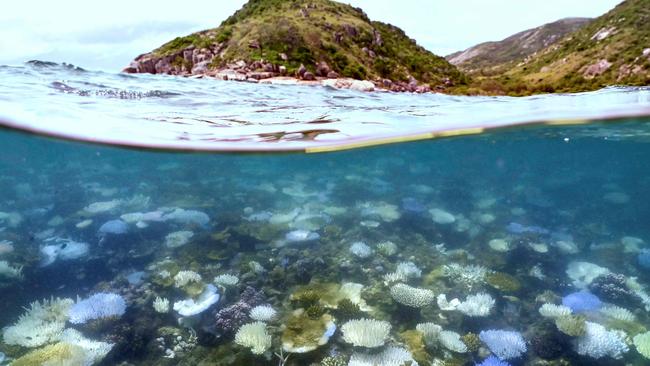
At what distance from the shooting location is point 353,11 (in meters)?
92.1

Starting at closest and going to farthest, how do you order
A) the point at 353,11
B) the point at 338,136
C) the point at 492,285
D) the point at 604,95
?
the point at 492,285, the point at 338,136, the point at 604,95, the point at 353,11

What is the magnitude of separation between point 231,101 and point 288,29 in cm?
5666

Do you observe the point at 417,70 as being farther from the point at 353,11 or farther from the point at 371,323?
the point at 371,323

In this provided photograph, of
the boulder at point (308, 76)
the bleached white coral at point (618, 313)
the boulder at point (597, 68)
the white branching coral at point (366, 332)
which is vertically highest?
the boulder at point (597, 68)

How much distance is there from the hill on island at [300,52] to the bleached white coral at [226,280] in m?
45.1

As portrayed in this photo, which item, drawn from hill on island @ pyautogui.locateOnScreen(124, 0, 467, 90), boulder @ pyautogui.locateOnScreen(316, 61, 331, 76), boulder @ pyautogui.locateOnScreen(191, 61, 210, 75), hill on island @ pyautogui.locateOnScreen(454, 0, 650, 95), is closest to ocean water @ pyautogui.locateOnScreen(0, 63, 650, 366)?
hill on island @ pyautogui.locateOnScreen(124, 0, 467, 90)

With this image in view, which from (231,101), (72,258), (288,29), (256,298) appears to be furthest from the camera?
(288,29)

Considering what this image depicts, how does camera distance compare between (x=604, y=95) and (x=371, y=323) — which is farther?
(x=604, y=95)

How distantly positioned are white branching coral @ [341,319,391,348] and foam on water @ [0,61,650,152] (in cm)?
531

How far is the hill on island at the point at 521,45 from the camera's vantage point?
510ft

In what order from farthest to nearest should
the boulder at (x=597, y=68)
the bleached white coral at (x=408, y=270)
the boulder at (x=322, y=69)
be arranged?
the boulder at (x=597, y=68), the boulder at (x=322, y=69), the bleached white coral at (x=408, y=270)

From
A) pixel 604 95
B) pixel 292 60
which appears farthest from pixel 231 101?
pixel 292 60

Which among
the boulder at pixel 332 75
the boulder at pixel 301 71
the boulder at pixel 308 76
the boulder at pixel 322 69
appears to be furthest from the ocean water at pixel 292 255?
the boulder at pixel 322 69

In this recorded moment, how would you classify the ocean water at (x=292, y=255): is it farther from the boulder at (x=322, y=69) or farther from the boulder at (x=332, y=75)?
the boulder at (x=322, y=69)
